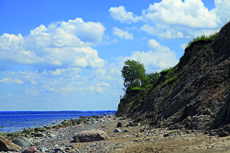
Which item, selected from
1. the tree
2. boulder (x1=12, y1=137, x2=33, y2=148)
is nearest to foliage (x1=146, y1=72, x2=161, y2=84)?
the tree

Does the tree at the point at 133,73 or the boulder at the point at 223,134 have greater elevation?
the tree at the point at 133,73

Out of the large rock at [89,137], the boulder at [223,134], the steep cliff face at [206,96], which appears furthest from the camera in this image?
the large rock at [89,137]

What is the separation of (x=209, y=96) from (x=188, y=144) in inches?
249

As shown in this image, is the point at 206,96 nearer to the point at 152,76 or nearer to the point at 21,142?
the point at 21,142

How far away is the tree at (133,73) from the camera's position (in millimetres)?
70562

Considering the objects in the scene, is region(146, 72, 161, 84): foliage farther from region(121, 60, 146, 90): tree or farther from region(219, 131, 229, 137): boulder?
region(219, 131, 229, 137): boulder

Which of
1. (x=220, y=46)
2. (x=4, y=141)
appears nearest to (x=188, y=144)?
(x=4, y=141)

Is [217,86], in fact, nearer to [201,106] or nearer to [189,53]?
[201,106]

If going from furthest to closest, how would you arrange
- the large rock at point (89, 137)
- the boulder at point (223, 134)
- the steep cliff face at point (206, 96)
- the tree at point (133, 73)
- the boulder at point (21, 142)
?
1. the tree at point (133, 73)
2. the boulder at point (21, 142)
3. the large rock at point (89, 137)
4. the steep cliff face at point (206, 96)
5. the boulder at point (223, 134)

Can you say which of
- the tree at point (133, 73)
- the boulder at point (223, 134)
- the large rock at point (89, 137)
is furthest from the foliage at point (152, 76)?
the boulder at point (223, 134)

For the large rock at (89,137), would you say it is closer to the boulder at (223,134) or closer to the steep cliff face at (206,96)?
the steep cliff face at (206,96)

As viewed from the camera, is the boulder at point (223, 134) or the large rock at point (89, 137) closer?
the boulder at point (223, 134)

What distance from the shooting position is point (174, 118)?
1543 cm

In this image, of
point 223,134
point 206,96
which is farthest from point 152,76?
point 223,134
